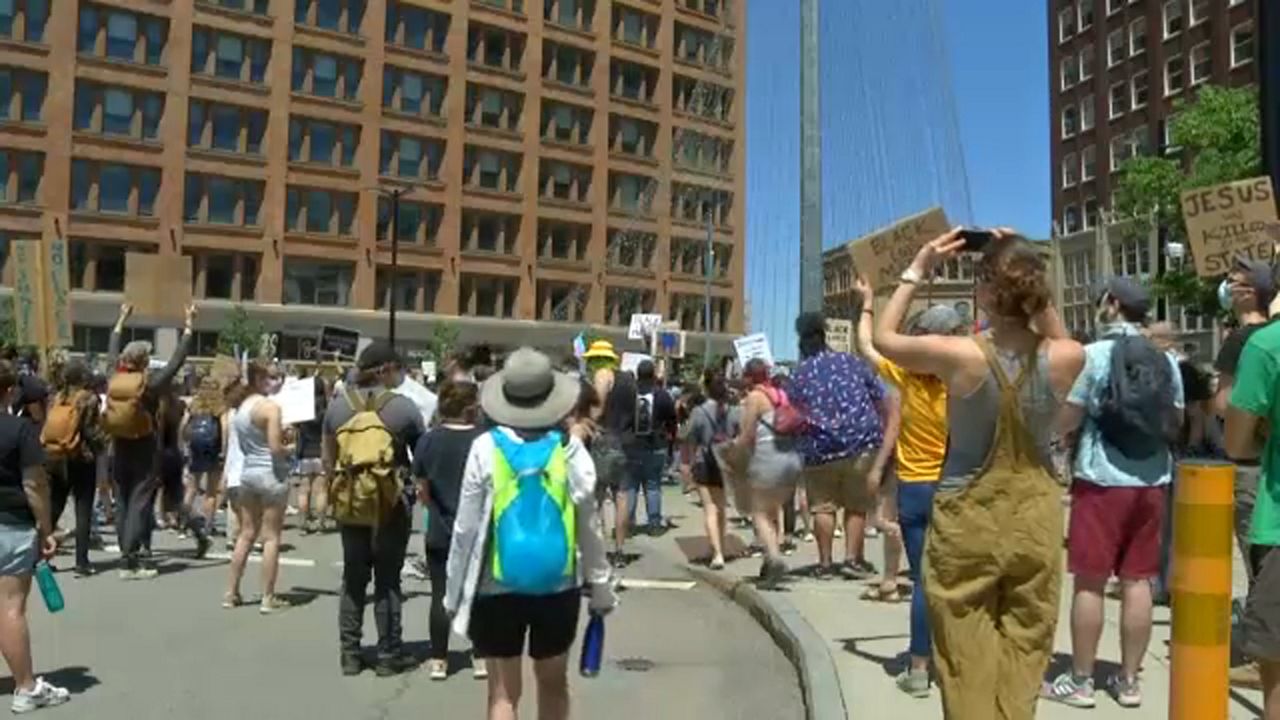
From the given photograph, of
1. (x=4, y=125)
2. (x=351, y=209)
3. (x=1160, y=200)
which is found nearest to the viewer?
(x=1160, y=200)

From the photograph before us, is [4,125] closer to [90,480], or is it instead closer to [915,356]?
[90,480]

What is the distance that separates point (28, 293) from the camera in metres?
13.8

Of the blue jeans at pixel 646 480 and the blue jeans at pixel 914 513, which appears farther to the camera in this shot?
the blue jeans at pixel 646 480

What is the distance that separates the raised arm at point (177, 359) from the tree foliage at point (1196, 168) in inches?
1165

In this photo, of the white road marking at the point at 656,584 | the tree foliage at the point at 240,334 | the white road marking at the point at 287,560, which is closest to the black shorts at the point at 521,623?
the white road marking at the point at 656,584

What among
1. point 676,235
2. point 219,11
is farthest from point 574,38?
point 219,11

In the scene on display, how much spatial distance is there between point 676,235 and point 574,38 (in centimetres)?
1232

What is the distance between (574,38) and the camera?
2623 inches

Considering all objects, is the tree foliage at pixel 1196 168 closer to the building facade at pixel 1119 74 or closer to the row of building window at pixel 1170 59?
the building facade at pixel 1119 74

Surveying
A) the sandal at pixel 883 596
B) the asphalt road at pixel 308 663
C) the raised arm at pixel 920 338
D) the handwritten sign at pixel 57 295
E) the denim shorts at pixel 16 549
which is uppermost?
the handwritten sign at pixel 57 295

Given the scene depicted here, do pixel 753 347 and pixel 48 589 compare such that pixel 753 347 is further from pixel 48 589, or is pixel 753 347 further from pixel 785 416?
pixel 48 589

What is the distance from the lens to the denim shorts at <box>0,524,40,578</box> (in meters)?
6.11

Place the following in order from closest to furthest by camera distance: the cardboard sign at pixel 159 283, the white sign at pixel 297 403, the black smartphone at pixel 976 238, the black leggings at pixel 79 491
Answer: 1. the black smartphone at pixel 976 238
2. the black leggings at pixel 79 491
3. the white sign at pixel 297 403
4. the cardboard sign at pixel 159 283

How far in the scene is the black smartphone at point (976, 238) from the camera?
423 cm
